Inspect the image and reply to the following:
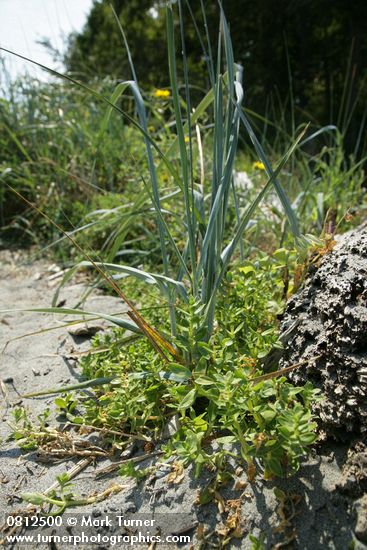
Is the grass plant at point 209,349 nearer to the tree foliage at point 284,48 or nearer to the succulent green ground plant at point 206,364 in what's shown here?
the succulent green ground plant at point 206,364

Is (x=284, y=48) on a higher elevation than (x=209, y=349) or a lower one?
lower

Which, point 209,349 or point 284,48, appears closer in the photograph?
point 209,349

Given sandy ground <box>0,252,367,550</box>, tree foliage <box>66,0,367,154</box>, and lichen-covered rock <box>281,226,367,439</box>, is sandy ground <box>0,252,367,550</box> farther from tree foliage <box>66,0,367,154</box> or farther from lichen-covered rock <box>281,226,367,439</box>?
tree foliage <box>66,0,367,154</box>

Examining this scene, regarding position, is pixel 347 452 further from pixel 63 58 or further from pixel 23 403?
pixel 63 58

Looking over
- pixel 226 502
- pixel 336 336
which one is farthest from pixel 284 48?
pixel 226 502

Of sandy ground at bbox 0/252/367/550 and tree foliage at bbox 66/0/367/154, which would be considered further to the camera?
tree foliage at bbox 66/0/367/154

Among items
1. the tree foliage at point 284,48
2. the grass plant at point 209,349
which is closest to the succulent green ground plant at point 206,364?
the grass plant at point 209,349

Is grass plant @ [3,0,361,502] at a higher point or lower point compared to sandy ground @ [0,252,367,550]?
higher

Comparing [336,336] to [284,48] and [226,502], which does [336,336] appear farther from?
[284,48]

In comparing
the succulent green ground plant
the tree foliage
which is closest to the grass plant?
the succulent green ground plant
